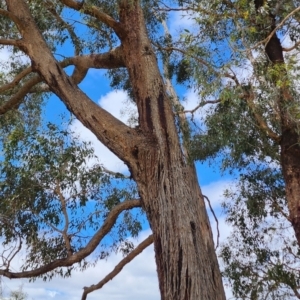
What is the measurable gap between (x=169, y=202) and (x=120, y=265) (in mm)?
1446

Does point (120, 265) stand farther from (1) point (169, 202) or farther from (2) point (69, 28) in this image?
(2) point (69, 28)

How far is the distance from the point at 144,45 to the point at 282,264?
4249mm

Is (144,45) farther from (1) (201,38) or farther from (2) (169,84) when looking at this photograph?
(2) (169,84)

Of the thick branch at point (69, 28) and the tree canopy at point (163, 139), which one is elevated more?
the thick branch at point (69, 28)

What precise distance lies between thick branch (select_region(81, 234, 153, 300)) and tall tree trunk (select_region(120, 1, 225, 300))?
929 mm

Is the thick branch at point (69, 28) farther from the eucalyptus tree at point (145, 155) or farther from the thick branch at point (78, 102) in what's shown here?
the thick branch at point (78, 102)

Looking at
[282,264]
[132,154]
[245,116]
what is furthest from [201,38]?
[282,264]

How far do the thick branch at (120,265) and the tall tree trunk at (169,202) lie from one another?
93 cm

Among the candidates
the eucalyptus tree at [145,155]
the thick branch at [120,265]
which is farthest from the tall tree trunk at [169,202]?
the thick branch at [120,265]

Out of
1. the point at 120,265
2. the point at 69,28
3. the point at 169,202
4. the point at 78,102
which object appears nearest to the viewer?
the point at 169,202

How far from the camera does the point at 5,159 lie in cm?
605

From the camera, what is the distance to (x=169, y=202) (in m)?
3.77

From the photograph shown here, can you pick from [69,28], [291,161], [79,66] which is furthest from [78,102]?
[69,28]

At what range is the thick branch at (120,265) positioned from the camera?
4809mm
